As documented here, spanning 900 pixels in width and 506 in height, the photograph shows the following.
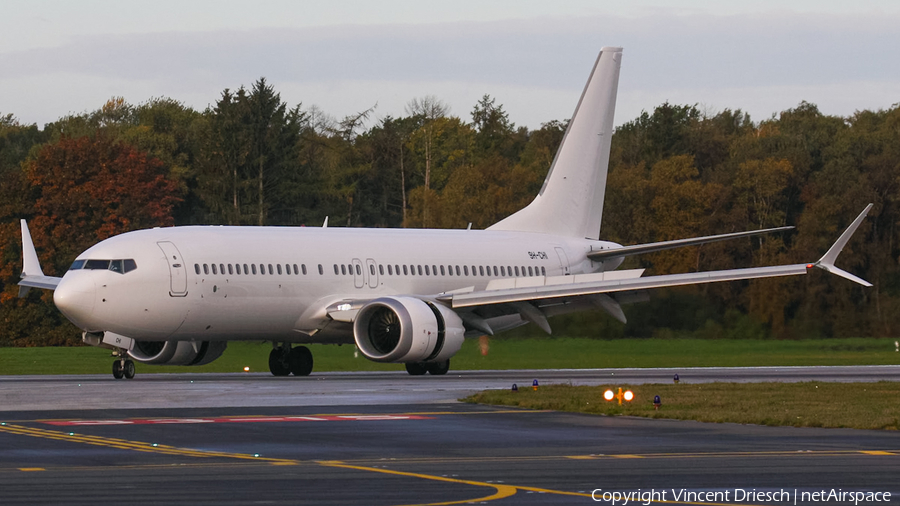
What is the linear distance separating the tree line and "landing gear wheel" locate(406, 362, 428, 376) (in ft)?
28.9

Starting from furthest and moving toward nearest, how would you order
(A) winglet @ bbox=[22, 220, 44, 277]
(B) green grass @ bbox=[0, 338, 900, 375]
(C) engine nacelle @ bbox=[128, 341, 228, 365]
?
1. (B) green grass @ bbox=[0, 338, 900, 375]
2. (A) winglet @ bbox=[22, 220, 44, 277]
3. (C) engine nacelle @ bbox=[128, 341, 228, 365]

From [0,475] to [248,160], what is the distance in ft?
269

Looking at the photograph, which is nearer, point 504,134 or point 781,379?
point 781,379

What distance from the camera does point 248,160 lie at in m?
95.4

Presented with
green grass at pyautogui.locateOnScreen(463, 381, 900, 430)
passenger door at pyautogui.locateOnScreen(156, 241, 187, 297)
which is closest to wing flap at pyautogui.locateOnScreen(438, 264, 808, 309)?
green grass at pyautogui.locateOnScreen(463, 381, 900, 430)

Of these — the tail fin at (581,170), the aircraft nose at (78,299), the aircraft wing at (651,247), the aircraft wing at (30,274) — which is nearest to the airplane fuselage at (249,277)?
the aircraft nose at (78,299)

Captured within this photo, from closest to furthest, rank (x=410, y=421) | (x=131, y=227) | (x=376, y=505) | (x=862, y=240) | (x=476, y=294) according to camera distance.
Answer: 1. (x=376, y=505)
2. (x=410, y=421)
3. (x=476, y=294)
4. (x=862, y=240)
5. (x=131, y=227)

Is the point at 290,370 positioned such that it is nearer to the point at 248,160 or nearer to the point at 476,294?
the point at 476,294

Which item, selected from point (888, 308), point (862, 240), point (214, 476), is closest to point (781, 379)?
point (888, 308)

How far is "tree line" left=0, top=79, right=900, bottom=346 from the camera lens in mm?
50075

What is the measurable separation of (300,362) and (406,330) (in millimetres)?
4363

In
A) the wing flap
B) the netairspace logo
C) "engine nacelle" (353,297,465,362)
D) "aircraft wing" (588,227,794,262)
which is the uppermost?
"aircraft wing" (588,227,794,262)

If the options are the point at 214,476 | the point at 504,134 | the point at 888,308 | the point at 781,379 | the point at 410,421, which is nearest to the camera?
the point at 214,476

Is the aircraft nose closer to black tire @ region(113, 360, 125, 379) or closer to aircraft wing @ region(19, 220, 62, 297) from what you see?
black tire @ region(113, 360, 125, 379)
